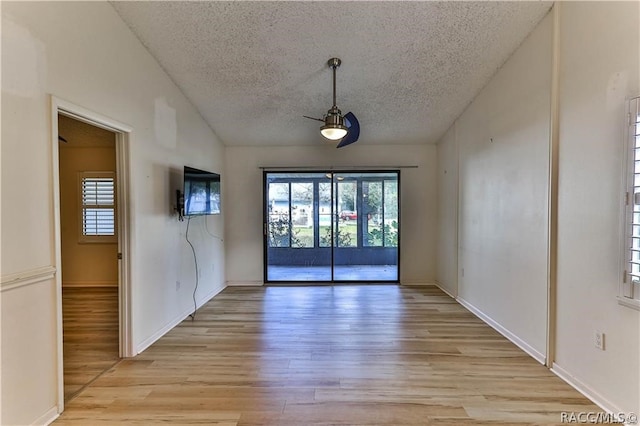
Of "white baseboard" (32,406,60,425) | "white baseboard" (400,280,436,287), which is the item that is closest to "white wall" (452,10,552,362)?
"white baseboard" (400,280,436,287)

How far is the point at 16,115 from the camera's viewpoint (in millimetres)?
1833

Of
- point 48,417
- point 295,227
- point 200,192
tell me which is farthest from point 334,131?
point 48,417

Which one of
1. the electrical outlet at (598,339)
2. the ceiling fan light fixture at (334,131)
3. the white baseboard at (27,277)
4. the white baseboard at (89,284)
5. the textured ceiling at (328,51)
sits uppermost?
the textured ceiling at (328,51)

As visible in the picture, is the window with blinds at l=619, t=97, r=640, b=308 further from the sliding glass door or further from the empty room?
the sliding glass door

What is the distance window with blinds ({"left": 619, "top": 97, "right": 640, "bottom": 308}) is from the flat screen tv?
373cm

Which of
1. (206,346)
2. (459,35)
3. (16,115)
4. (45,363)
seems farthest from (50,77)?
(459,35)

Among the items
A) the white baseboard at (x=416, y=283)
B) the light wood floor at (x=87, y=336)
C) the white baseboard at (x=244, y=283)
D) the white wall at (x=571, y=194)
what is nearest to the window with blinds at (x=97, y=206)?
the light wood floor at (x=87, y=336)

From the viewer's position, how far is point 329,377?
252cm

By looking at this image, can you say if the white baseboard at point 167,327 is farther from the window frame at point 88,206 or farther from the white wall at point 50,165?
the window frame at point 88,206

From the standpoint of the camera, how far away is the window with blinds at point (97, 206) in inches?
215

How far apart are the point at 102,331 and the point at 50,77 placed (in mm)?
2770

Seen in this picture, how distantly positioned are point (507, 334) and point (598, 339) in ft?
3.88

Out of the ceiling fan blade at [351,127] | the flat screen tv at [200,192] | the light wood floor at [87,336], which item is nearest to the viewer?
the light wood floor at [87,336]

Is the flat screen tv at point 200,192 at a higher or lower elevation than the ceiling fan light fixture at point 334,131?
lower
